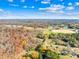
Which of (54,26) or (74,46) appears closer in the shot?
(74,46)

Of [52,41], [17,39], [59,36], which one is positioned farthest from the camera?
[59,36]

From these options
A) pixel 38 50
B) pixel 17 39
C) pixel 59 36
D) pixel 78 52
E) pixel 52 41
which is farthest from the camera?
pixel 59 36

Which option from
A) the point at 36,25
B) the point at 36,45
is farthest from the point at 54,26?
the point at 36,45

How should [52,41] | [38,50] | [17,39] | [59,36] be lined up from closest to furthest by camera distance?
[17,39], [38,50], [52,41], [59,36]

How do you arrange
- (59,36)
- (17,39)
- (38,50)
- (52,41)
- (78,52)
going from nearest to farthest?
(17,39) < (38,50) < (78,52) < (52,41) < (59,36)

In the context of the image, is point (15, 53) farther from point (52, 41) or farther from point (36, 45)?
point (52, 41)

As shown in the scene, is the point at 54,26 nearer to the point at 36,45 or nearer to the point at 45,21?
the point at 45,21

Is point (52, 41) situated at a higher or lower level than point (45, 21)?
lower

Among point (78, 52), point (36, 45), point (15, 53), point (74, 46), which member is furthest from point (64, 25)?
point (15, 53)

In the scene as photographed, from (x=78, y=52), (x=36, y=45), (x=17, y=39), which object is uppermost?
(x=17, y=39)
